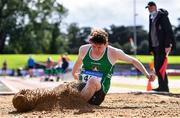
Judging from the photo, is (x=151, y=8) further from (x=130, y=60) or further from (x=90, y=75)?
(x=90, y=75)

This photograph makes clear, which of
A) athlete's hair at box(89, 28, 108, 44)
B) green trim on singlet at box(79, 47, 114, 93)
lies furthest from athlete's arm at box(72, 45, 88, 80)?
athlete's hair at box(89, 28, 108, 44)

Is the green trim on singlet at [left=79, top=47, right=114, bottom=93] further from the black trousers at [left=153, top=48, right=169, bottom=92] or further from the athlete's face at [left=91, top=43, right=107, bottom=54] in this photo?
the black trousers at [left=153, top=48, right=169, bottom=92]

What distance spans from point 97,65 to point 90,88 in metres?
0.51

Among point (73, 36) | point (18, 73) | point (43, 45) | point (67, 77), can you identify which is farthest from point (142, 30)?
point (67, 77)

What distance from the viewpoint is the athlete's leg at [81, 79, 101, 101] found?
845 centimetres

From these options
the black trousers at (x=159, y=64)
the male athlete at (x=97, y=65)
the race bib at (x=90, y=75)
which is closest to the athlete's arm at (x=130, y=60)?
the male athlete at (x=97, y=65)

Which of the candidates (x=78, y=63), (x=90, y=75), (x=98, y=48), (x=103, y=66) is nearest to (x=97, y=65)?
(x=103, y=66)

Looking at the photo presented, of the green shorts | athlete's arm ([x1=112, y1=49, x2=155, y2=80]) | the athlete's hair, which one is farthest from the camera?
athlete's arm ([x1=112, y1=49, x2=155, y2=80])

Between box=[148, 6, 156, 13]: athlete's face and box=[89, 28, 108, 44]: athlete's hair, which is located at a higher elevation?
box=[148, 6, 156, 13]: athlete's face

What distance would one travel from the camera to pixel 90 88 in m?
8.48

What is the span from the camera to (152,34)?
1451 cm

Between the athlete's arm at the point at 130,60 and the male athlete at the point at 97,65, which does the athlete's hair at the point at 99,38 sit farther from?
the athlete's arm at the point at 130,60

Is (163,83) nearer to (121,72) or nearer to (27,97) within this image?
(27,97)

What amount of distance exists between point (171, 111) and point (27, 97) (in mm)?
2146
